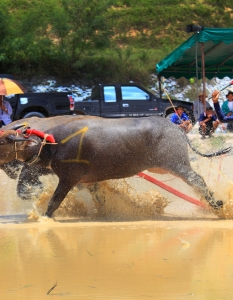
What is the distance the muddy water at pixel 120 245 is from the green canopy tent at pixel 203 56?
14.4 ft

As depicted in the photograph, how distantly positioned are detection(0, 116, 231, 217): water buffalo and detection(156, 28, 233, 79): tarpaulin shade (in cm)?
585

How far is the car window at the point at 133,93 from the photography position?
21931 millimetres

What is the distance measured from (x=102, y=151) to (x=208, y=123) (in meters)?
6.97

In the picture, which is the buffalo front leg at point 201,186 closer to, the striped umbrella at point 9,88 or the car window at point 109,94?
the striped umbrella at point 9,88

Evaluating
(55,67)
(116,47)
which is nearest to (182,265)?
(55,67)

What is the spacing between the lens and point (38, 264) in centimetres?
597

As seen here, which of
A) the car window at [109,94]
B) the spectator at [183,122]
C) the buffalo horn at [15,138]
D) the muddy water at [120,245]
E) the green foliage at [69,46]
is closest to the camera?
the muddy water at [120,245]

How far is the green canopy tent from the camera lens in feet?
45.6

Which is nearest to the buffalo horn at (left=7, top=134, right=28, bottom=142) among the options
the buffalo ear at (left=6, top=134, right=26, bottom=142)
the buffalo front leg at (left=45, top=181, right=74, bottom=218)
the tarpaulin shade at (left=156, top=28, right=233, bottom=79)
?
the buffalo ear at (left=6, top=134, right=26, bottom=142)

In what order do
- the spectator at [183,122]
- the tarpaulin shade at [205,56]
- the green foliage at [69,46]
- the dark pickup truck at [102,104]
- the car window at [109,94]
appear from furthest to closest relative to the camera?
the green foliage at [69,46], the car window at [109,94], the dark pickup truck at [102,104], the tarpaulin shade at [205,56], the spectator at [183,122]

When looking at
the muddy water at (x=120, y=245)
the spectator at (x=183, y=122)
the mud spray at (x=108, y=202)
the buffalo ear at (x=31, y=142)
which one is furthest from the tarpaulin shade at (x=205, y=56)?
the buffalo ear at (x=31, y=142)

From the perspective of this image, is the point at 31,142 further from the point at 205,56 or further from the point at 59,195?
the point at 205,56

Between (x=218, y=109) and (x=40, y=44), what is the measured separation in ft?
52.9

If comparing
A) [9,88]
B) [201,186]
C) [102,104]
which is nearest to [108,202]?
[201,186]
